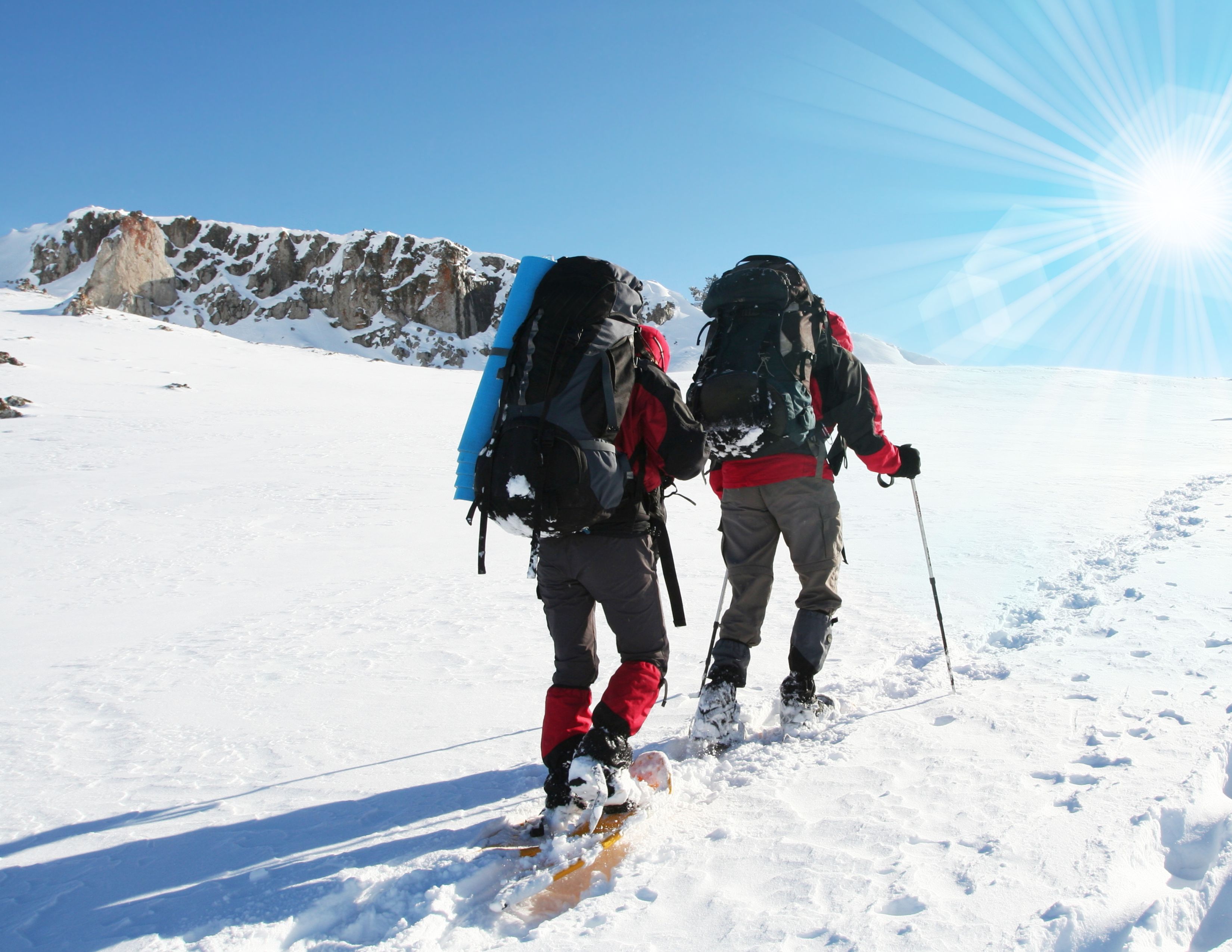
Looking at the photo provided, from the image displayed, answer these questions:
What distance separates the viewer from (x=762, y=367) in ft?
9.23

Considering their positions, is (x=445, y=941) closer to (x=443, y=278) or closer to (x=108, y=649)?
(x=108, y=649)

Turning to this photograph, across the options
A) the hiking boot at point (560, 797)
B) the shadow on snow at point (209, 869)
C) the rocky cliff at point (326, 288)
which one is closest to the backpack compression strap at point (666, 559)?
the hiking boot at point (560, 797)

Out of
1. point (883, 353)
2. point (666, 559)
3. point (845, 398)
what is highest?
point (883, 353)

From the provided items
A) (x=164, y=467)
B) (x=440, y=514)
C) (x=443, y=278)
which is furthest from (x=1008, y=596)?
(x=443, y=278)

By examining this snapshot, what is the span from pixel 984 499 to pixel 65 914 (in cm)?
870

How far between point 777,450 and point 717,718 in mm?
1136

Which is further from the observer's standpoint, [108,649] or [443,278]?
[443,278]

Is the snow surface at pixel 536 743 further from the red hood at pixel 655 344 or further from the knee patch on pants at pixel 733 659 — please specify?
the red hood at pixel 655 344

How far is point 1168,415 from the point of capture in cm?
1742

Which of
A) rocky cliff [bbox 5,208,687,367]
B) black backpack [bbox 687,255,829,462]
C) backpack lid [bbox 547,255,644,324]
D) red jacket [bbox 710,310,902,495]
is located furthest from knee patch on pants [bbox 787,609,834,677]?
rocky cliff [bbox 5,208,687,367]

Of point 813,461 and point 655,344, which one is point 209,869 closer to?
point 655,344

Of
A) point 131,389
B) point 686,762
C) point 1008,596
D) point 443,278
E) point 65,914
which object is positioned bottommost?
point 65,914

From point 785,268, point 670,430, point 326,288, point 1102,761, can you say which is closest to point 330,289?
point 326,288

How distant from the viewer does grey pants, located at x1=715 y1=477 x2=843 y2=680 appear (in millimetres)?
2961
